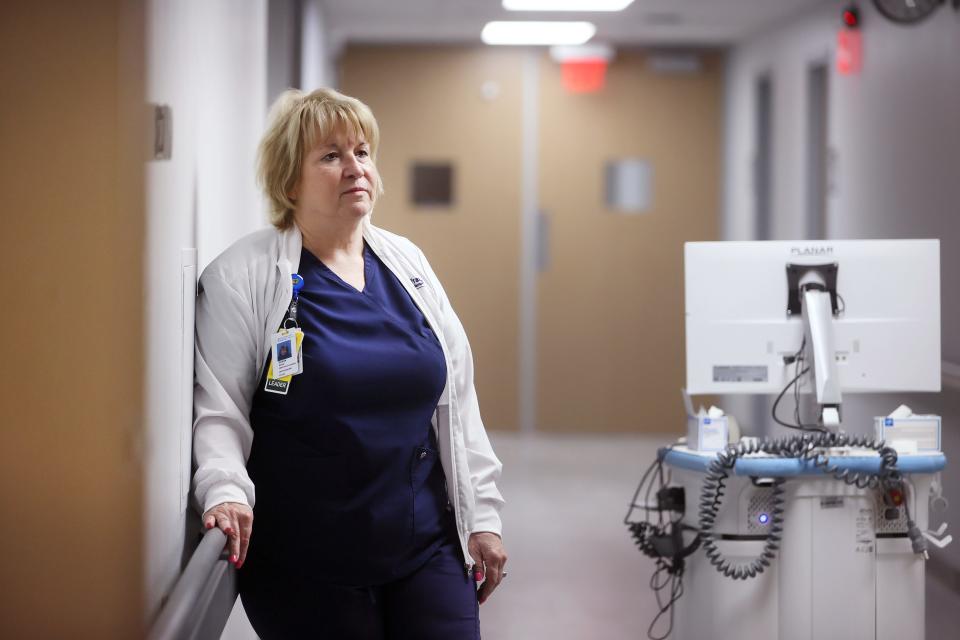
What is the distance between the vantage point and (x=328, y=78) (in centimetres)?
787

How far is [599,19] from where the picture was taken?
7.57m

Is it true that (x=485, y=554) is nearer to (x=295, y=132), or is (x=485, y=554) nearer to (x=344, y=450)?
(x=344, y=450)

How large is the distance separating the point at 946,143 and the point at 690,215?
366 centimetres

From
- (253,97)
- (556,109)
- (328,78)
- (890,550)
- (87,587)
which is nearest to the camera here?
(87,587)

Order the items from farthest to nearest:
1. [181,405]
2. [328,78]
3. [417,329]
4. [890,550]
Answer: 1. [328,78]
2. [890,550]
3. [417,329]
4. [181,405]

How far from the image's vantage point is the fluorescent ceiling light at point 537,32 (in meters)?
7.73

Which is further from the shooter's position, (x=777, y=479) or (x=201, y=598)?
(x=777, y=479)

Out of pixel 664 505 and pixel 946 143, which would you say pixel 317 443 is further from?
pixel 946 143

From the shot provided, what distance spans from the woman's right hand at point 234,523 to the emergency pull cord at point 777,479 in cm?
147

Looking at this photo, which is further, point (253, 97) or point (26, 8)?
point (253, 97)

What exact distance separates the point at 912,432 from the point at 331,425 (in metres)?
1.82

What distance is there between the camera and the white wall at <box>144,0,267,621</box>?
5.89 ft

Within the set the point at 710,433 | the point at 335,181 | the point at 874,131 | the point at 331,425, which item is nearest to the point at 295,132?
the point at 335,181

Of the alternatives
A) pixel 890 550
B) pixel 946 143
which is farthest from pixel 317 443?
pixel 946 143
